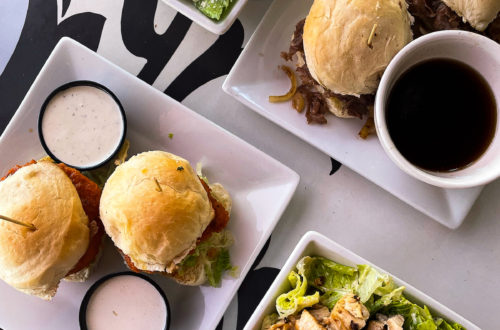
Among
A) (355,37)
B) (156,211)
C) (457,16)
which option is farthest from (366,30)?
(156,211)

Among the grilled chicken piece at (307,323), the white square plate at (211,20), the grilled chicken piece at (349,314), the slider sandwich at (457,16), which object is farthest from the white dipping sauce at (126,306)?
the slider sandwich at (457,16)

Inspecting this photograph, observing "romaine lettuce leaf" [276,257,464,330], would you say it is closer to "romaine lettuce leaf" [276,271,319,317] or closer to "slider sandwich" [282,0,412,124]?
"romaine lettuce leaf" [276,271,319,317]

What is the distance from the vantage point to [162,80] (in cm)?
231

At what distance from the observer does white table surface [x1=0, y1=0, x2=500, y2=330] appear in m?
2.19

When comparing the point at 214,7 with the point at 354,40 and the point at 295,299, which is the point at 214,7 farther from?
the point at 295,299

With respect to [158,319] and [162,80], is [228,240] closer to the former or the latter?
[158,319]

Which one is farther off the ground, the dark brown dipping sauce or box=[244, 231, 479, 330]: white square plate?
the dark brown dipping sauce

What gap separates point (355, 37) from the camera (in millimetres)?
1852

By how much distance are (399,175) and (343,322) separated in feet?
2.09

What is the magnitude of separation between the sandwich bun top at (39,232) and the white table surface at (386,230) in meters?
0.64

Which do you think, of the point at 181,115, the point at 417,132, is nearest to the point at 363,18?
the point at 417,132

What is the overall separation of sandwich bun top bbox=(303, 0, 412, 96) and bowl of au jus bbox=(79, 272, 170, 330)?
93cm

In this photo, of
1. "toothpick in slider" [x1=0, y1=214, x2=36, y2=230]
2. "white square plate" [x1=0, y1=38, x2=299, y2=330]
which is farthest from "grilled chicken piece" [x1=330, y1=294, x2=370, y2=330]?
"toothpick in slider" [x1=0, y1=214, x2=36, y2=230]

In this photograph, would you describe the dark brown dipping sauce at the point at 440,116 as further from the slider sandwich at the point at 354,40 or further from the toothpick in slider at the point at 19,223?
the toothpick in slider at the point at 19,223
